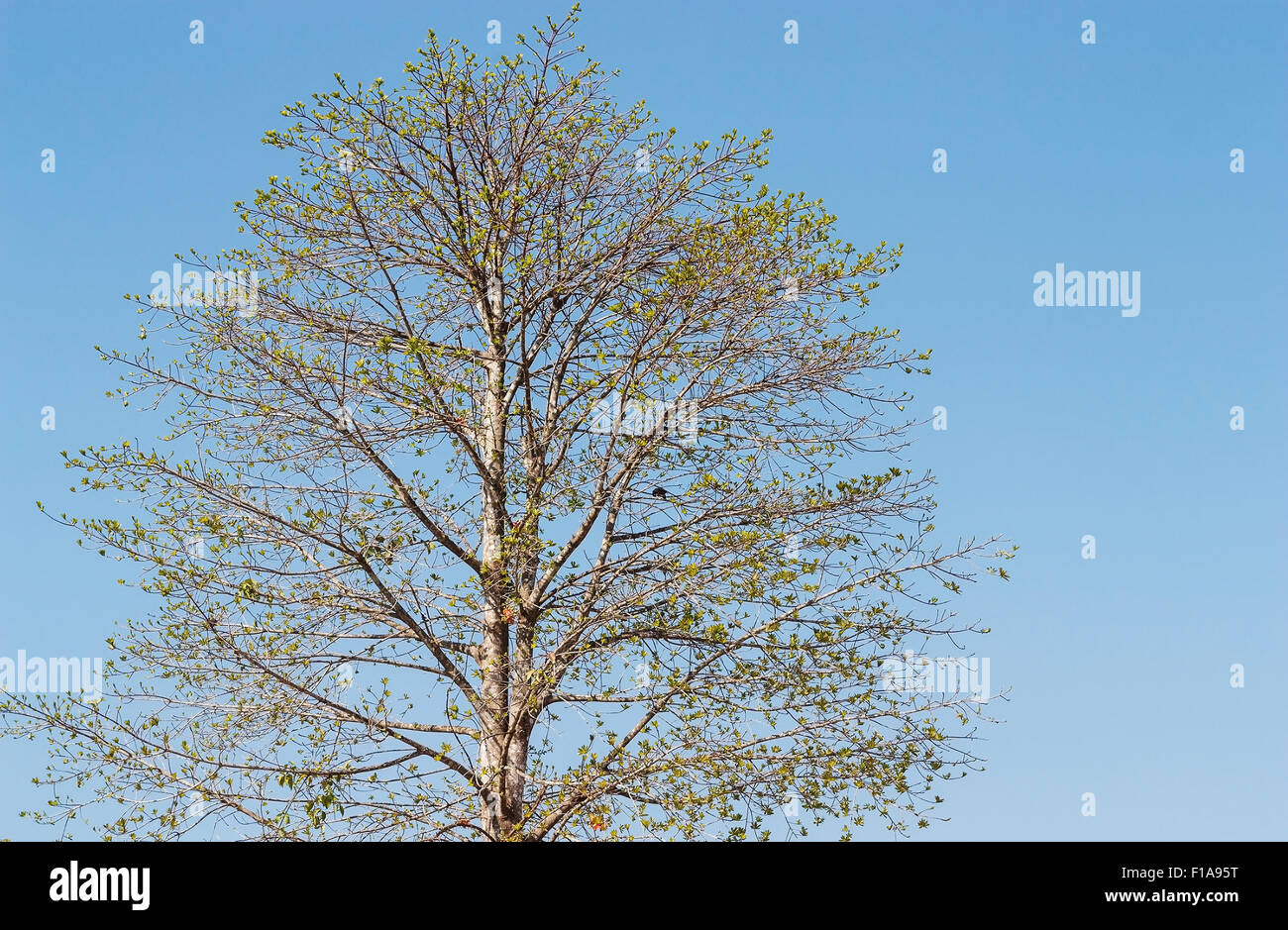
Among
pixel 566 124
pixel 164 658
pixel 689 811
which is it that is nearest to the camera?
pixel 689 811

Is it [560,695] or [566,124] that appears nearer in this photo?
[560,695]

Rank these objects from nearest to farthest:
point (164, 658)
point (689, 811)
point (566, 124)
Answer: point (689, 811)
point (164, 658)
point (566, 124)

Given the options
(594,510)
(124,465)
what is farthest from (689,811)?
(124,465)

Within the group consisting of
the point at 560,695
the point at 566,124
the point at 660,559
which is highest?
the point at 566,124

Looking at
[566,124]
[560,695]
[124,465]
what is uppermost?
[566,124]

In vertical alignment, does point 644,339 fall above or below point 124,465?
above

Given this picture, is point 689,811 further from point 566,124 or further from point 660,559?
point 566,124

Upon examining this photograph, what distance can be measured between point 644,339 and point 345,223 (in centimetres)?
390

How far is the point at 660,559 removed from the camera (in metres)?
11.4

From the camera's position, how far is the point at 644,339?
11508 millimetres
